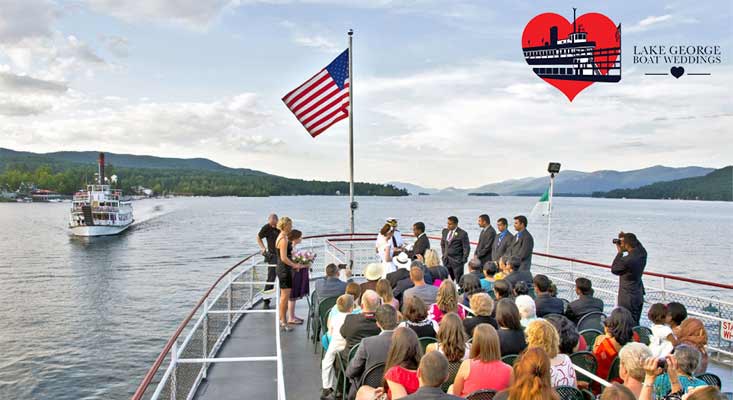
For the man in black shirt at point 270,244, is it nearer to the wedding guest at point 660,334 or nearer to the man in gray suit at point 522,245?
the man in gray suit at point 522,245

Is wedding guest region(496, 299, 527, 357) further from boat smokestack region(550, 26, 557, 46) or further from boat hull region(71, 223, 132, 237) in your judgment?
boat hull region(71, 223, 132, 237)

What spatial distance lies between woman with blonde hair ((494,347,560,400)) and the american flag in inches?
423

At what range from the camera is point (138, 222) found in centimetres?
9525

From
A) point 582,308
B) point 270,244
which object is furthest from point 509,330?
point 270,244

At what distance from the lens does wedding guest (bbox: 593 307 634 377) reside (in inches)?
177

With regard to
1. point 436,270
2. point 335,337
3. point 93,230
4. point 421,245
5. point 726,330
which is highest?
point 421,245

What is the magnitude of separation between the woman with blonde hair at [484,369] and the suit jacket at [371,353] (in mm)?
764

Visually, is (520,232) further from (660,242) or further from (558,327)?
(660,242)

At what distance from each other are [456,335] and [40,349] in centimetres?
2263

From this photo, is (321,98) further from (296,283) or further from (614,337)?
(614,337)

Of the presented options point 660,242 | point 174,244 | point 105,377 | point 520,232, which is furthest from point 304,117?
point 660,242

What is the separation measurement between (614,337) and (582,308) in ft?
4.23

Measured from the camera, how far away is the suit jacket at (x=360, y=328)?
4859 mm

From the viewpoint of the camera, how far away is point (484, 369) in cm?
361
